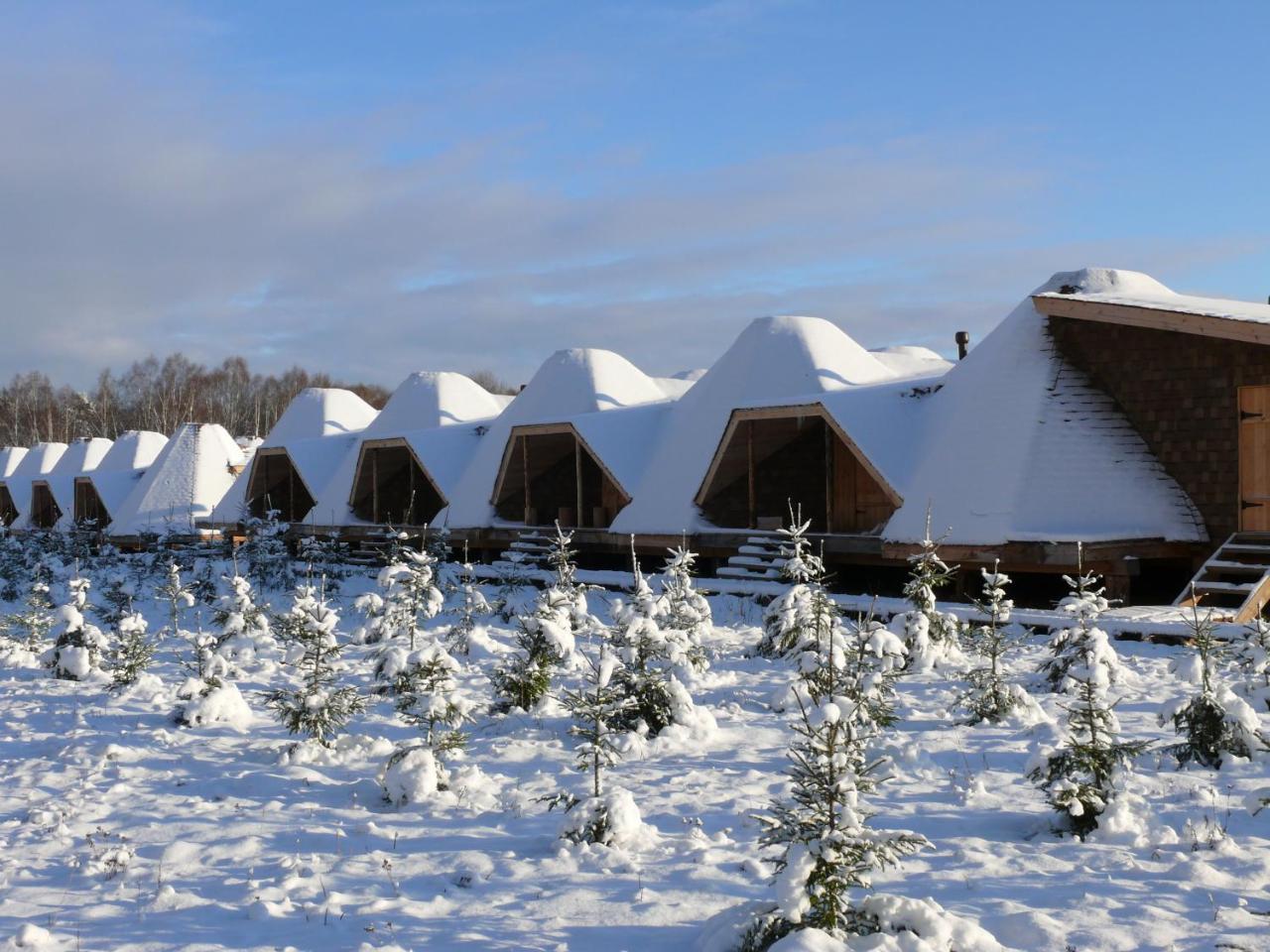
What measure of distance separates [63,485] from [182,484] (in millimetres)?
10391

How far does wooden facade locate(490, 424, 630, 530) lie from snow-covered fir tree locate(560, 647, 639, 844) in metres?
12.4

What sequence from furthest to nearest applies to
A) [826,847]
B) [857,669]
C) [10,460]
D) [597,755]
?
[10,460] → [597,755] → [857,669] → [826,847]

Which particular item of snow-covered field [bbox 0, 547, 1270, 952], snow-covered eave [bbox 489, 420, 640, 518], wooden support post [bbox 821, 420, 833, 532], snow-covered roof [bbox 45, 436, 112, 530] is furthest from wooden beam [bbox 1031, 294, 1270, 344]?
snow-covered roof [bbox 45, 436, 112, 530]

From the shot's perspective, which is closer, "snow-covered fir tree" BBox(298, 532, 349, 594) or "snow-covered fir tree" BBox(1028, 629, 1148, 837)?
"snow-covered fir tree" BBox(1028, 629, 1148, 837)

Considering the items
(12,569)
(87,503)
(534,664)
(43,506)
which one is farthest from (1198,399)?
(43,506)

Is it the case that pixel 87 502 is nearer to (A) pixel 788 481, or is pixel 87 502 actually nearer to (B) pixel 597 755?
(A) pixel 788 481

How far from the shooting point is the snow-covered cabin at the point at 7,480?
46438mm

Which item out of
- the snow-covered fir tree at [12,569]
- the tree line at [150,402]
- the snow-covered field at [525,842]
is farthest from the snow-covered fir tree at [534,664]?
the tree line at [150,402]

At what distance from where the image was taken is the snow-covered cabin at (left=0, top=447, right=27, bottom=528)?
4644 cm

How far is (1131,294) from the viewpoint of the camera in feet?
49.9

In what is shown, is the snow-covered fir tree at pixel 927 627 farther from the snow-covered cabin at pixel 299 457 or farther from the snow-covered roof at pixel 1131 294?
the snow-covered cabin at pixel 299 457

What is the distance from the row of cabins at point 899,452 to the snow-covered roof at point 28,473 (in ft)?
70.6

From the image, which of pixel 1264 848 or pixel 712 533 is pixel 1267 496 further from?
pixel 1264 848

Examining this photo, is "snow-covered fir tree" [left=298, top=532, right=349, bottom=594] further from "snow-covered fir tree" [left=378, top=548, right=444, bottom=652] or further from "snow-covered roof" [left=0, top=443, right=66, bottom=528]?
"snow-covered roof" [left=0, top=443, right=66, bottom=528]
